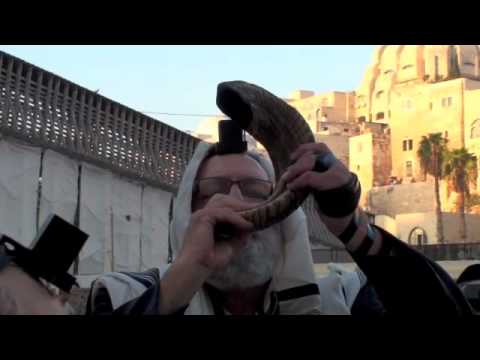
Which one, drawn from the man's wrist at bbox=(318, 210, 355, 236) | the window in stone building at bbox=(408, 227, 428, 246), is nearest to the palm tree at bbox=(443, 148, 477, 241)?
the window in stone building at bbox=(408, 227, 428, 246)

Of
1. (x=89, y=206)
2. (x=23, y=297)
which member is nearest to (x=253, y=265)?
(x=23, y=297)

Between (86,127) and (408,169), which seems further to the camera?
(408,169)

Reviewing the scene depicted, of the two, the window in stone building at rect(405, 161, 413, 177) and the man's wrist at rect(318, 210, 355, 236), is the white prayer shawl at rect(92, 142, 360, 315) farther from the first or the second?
the window in stone building at rect(405, 161, 413, 177)

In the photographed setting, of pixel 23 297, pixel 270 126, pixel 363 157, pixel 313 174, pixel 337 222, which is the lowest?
pixel 23 297

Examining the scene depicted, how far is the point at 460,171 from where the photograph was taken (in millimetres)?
60688

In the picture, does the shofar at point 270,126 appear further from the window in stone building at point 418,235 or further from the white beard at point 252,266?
the window in stone building at point 418,235

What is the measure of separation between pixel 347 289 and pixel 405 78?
97845 millimetres

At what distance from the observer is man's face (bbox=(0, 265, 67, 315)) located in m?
1.47

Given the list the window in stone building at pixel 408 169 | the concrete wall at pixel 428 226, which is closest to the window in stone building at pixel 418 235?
the concrete wall at pixel 428 226

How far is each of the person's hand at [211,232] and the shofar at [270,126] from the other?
0.03 metres

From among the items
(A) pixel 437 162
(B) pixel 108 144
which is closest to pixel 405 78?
(A) pixel 437 162

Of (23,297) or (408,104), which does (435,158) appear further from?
(23,297)

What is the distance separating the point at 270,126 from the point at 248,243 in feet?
1.58

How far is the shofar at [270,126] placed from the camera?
76.2 inches
